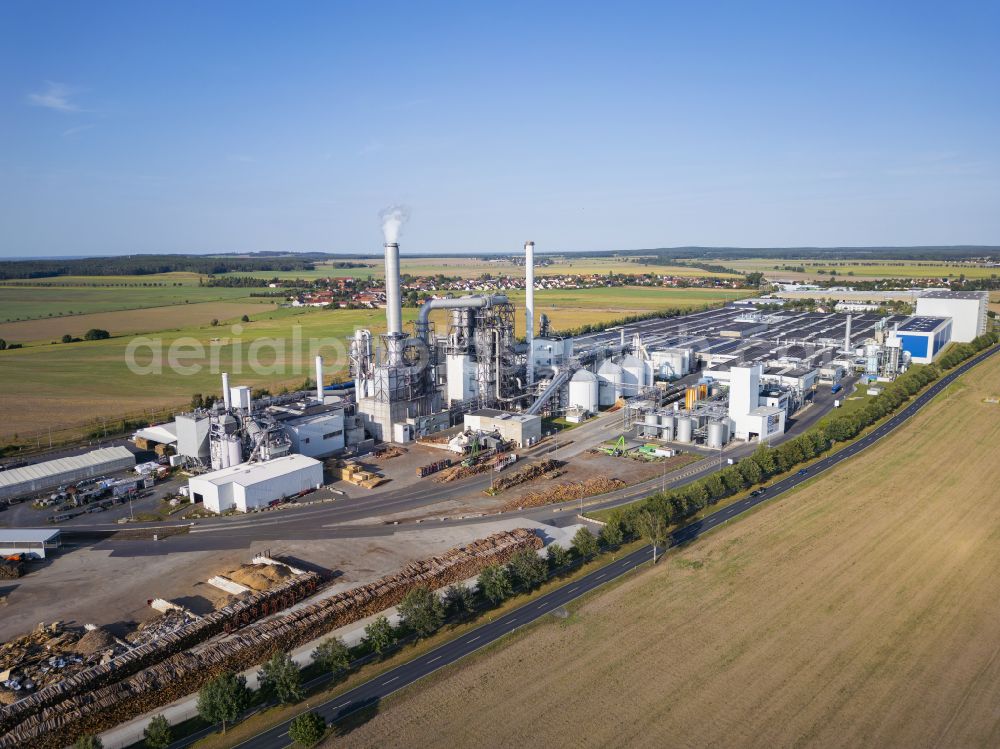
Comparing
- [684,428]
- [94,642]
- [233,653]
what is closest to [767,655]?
[233,653]

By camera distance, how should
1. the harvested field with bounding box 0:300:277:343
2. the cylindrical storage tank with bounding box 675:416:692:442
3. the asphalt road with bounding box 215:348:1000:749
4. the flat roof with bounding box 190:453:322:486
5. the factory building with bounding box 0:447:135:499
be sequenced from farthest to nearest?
the harvested field with bounding box 0:300:277:343
the cylindrical storage tank with bounding box 675:416:692:442
the factory building with bounding box 0:447:135:499
the flat roof with bounding box 190:453:322:486
the asphalt road with bounding box 215:348:1000:749

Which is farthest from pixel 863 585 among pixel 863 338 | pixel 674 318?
pixel 674 318

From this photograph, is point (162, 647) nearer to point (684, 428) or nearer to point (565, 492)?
point (565, 492)

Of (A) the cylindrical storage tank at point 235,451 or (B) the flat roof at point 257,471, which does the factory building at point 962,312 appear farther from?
(A) the cylindrical storage tank at point 235,451

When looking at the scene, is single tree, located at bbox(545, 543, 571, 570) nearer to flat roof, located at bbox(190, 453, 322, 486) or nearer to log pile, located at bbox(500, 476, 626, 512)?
log pile, located at bbox(500, 476, 626, 512)

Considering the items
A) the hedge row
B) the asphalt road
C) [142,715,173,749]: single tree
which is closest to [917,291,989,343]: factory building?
the hedge row

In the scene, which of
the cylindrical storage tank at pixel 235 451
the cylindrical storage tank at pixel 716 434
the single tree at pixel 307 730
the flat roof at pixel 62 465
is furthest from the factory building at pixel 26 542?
the cylindrical storage tank at pixel 716 434
